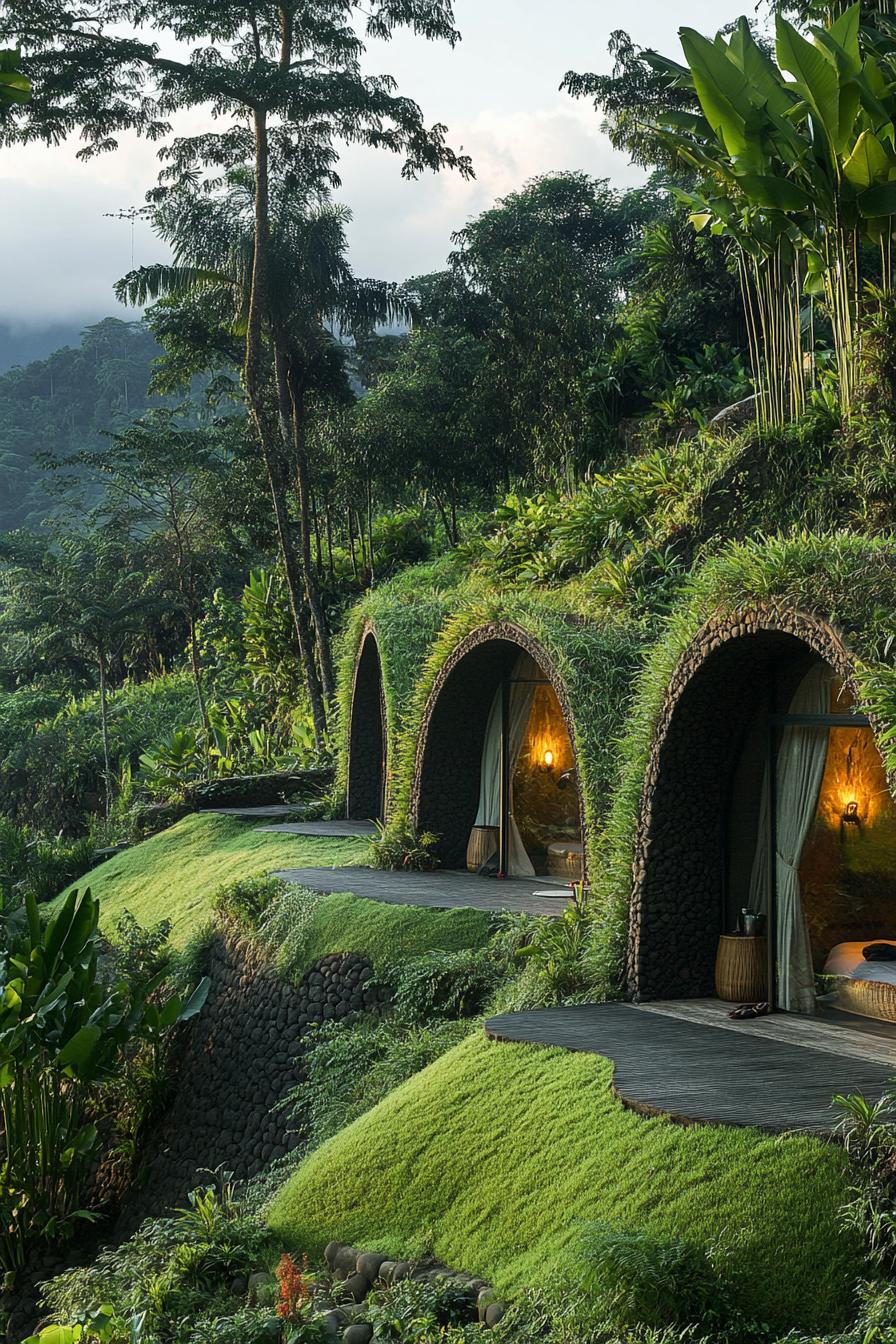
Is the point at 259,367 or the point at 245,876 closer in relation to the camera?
the point at 245,876

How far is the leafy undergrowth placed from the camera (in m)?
13.6

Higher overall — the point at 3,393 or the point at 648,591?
the point at 3,393

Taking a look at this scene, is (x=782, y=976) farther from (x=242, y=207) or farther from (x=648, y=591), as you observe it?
(x=242, y=207)

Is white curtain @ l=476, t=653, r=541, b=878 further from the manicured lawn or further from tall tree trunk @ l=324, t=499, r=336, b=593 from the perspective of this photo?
tall tree trunk @ l=324, t=499, r=336, b=593

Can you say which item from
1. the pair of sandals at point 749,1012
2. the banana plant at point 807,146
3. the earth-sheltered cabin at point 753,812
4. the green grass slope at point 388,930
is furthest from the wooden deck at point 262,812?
the pair of sandals at point 749,1012

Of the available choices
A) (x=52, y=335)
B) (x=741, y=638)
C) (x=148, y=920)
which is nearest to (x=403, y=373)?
(x=148, y=920)

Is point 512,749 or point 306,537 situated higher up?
point 306,537

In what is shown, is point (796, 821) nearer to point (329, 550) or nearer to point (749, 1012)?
point (749, 1012)

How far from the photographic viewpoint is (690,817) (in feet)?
28.2

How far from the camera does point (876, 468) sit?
45.4 ft

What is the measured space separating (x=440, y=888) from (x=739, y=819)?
12.7 ft

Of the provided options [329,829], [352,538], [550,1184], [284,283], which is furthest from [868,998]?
[352,538]

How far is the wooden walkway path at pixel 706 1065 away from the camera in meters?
5.99

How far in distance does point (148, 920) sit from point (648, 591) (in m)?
6.28
